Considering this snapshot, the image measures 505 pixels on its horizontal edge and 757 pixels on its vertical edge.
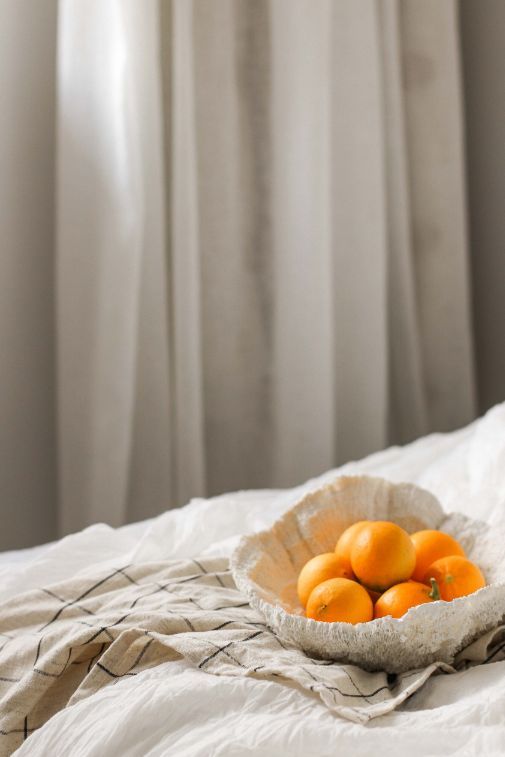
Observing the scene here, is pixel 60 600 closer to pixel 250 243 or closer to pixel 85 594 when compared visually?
pixel 85 594

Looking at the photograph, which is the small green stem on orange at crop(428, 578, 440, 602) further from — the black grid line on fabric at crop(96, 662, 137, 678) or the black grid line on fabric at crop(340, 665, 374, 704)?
the black grid line on fabric at crop(96, 662, 137, 678)

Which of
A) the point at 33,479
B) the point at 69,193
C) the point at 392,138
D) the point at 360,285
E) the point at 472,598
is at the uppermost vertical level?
the point at 392,138

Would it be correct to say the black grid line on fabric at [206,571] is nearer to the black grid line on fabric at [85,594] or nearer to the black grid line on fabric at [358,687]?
the black grid line on fabric at [85,594]

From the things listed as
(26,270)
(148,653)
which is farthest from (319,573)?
(26,270)

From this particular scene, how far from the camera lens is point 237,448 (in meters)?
2.00

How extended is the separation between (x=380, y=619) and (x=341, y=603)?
0.15 ft

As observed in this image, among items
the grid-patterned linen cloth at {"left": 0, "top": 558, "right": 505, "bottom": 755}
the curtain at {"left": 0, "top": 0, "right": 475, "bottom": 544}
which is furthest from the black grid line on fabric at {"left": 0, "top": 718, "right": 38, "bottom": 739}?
the curtain at {"left": 0, "top": 0, "right": 475, "bottom": 544}

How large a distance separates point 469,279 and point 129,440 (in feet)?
3.27

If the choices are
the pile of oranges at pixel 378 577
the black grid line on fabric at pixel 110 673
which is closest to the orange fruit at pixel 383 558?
the pile of oranges at pixel 378 577

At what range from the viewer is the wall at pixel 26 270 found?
1.78 m

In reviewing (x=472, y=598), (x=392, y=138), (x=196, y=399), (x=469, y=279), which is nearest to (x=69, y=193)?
(x=196, y=399)

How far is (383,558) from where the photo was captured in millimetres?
777

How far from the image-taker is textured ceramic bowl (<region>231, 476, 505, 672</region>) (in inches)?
28.1

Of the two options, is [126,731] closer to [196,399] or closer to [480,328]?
[196,399]
